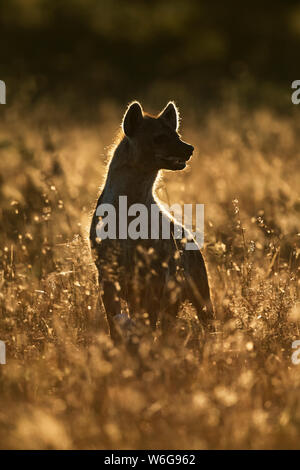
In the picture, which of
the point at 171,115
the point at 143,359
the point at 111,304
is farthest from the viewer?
the point at 171,115

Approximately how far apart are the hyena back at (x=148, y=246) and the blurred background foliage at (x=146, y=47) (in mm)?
15989

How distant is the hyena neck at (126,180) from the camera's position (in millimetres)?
6301

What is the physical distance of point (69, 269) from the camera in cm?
652

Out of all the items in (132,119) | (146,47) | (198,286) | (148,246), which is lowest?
(198,286)

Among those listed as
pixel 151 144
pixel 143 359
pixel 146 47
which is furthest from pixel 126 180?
pixel 146 47

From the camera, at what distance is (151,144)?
6418 millimetres

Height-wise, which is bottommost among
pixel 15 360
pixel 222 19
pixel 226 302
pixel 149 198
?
pixel 15 360

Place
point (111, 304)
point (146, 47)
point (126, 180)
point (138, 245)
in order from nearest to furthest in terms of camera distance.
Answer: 1. point (111, 304)
2. point (138, 245)
3. point (126, 180)
4. point (146, 47)

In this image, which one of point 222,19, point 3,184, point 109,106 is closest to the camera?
point 3,184

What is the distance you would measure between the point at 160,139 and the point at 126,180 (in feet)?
1.48

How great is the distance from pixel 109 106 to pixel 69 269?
Result: 14.6 m

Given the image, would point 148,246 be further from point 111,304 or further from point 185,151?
point 185,151
